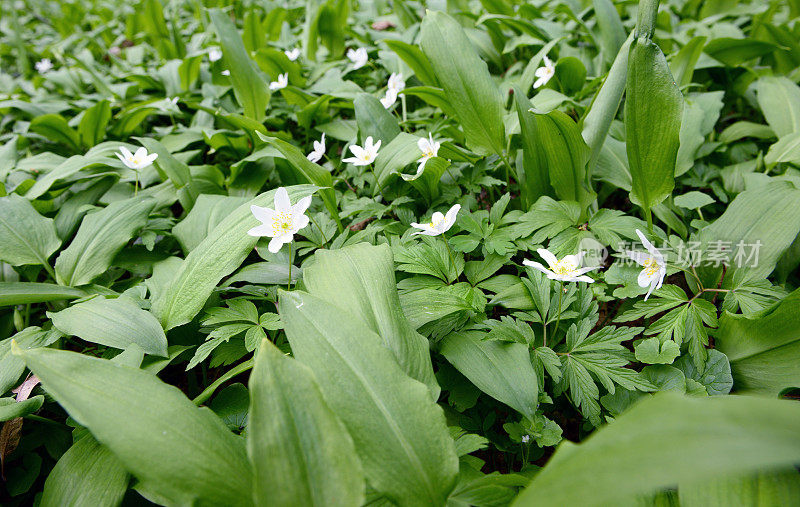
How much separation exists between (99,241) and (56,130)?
1.60 metres

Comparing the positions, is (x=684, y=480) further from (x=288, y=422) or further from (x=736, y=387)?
(x=736, y=387)

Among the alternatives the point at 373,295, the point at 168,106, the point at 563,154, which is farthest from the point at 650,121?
the point at 168,106

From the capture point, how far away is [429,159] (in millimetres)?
1715

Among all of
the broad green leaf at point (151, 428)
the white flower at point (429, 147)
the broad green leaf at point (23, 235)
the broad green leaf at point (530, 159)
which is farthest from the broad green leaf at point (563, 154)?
the broad green leaf at point (23, 235)

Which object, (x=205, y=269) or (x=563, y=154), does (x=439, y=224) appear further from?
(x=205, y=269)

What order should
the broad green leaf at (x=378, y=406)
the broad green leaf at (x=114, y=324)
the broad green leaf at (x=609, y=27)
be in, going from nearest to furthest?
the broad green leaf at (x=378, y=406) → the broad green leaf at (x=114, y=324) → the broad green leaf at (x=609, y=27)

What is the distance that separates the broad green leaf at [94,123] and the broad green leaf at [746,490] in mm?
3373

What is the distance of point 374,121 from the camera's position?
2.24m

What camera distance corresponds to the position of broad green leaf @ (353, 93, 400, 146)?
2.23m

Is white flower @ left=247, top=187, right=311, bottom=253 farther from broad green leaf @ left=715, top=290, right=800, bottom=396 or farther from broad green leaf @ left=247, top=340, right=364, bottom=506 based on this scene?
broad green leaf @ left=715, top=290, right=800, bottom=396

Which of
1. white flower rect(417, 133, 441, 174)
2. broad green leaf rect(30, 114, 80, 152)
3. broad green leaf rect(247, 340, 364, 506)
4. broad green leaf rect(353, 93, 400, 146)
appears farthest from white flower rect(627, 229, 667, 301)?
broad green leaf rect(30, 114, 80, 152)

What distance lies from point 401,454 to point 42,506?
977 mm

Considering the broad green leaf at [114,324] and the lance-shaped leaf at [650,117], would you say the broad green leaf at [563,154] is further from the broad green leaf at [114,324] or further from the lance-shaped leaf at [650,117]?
the broad green leaf at [114,324]

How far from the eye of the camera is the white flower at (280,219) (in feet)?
4.81
